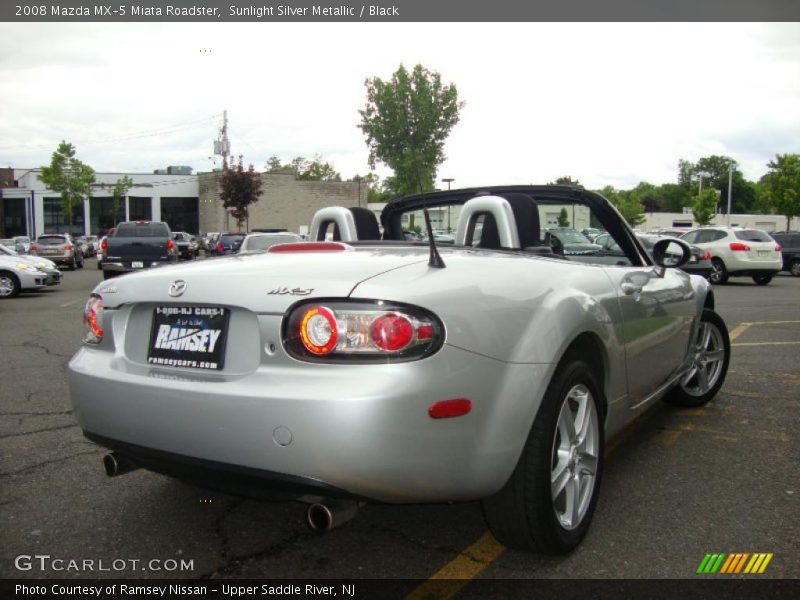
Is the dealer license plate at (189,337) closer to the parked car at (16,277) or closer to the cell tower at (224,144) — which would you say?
the parked car at (16,277)

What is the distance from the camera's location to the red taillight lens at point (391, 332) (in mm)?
2291

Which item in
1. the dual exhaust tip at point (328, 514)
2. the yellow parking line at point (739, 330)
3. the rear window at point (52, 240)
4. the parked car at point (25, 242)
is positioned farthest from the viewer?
the parked car at point (25, 242)

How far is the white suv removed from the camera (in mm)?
19875

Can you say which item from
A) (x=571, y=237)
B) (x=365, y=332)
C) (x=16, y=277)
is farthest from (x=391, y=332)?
(x=16, y=277)

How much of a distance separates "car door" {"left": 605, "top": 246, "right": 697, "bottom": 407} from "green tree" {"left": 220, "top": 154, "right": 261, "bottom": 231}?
51.7 metres

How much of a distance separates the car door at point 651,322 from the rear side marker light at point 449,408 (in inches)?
49.8

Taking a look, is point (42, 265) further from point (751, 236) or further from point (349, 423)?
point (751, 236)

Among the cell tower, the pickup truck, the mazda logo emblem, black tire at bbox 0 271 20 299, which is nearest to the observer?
the mazda logo emblem

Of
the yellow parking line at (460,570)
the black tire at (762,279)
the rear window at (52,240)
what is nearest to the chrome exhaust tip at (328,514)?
the yellow parking line at (460,570)

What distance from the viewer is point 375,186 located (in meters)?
103

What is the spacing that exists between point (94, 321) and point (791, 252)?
2533cm

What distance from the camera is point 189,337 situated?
2.62m

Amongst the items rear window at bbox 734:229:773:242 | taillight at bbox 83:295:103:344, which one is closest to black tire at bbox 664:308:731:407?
taillight at bbox 83:295:103:344

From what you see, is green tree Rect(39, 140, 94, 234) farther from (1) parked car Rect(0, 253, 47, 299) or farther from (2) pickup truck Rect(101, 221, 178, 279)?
(1) parked car Rect(0, 253, 47, 299)
